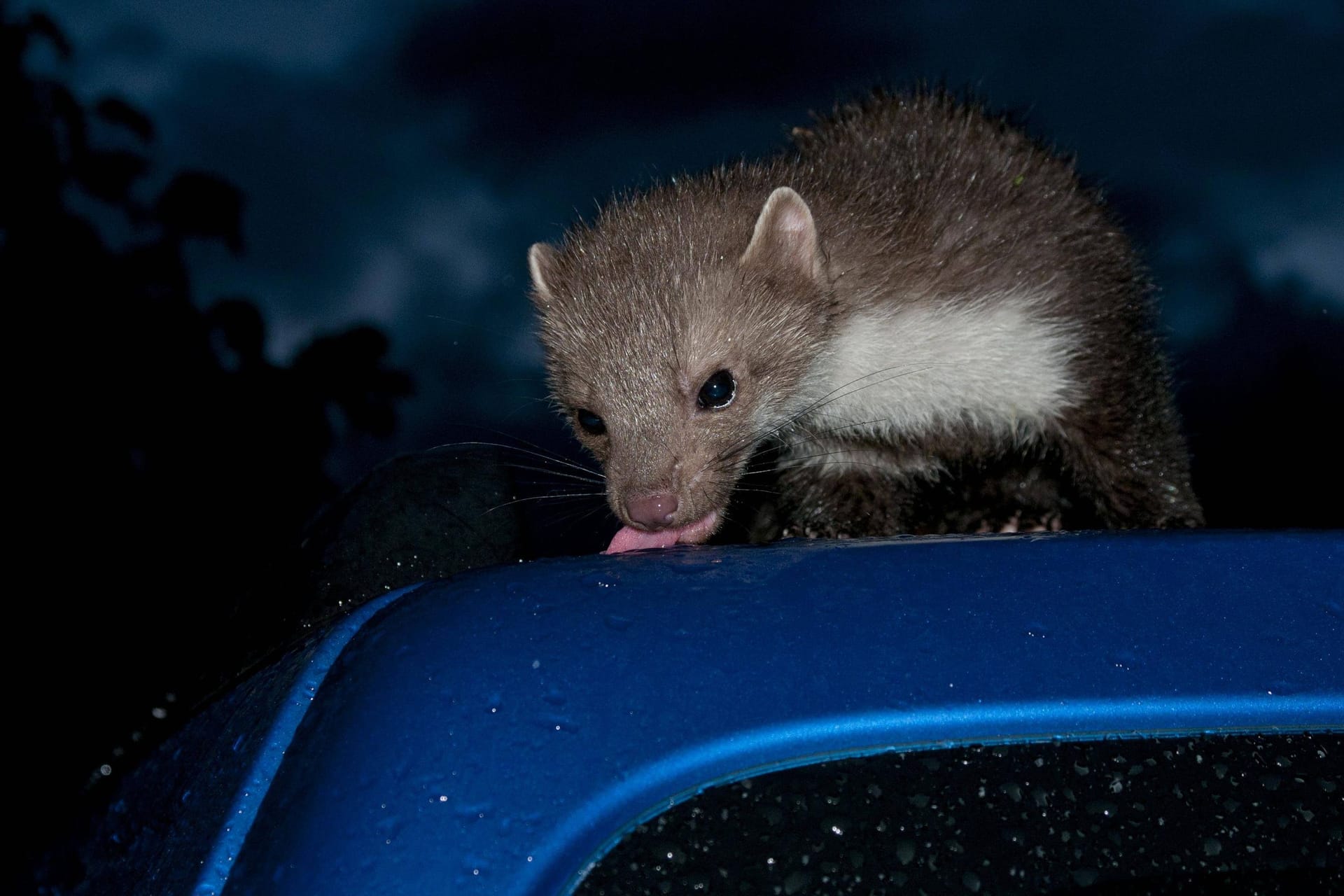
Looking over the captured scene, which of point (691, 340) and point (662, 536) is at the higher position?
point (691, 340)

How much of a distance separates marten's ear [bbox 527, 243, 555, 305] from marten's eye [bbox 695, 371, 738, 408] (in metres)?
0.70

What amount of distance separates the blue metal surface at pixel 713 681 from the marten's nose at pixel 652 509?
1672 mm

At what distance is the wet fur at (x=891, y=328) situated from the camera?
11.2ft

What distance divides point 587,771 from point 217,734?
0.66 metres

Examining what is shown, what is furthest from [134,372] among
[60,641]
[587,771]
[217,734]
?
[587,771]

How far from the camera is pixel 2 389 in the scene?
21.1ft

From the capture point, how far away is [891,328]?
353cm

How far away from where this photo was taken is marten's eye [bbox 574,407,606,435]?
141 inches

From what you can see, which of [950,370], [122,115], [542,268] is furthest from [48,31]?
[950,370]

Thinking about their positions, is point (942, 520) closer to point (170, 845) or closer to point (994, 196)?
point (994, 196)

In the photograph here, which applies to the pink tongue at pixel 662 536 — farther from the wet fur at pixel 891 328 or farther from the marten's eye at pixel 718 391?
the marten's eye at pixel 718 391

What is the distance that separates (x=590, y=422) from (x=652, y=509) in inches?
24.3

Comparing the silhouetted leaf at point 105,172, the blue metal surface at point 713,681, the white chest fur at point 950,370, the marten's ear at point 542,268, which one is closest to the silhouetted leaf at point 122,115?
the silhouetted leaf at point 105,172

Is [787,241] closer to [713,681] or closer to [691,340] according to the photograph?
[691,340]
